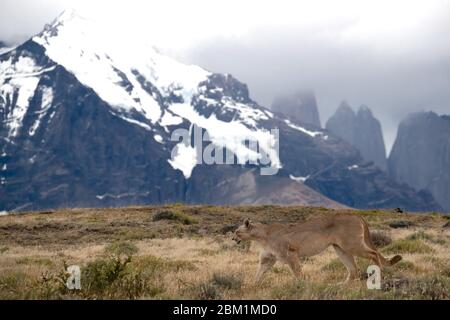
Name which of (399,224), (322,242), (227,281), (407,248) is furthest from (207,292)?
(399,224)

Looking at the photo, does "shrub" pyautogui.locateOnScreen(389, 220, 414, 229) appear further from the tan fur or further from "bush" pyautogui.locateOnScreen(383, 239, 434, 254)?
the tan fur

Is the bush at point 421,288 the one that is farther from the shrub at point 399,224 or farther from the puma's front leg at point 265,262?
the shrub at point 399,224

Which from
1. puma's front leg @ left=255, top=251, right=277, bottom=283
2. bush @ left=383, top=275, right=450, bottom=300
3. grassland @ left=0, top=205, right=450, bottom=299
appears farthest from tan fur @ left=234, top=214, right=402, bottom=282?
bush @ left=383, top=275, right=450, bottom=300

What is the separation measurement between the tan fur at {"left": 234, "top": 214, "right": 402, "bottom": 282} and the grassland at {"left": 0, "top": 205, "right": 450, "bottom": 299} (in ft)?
1.33

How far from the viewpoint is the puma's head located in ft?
48.6

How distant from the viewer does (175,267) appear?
16.8 metres

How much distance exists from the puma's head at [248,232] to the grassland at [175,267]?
31.7 inches

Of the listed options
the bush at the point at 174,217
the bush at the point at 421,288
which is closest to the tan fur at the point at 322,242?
the bush at the point at 421,288

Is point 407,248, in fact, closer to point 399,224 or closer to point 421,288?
point 421,288

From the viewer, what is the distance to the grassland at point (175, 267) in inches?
462
